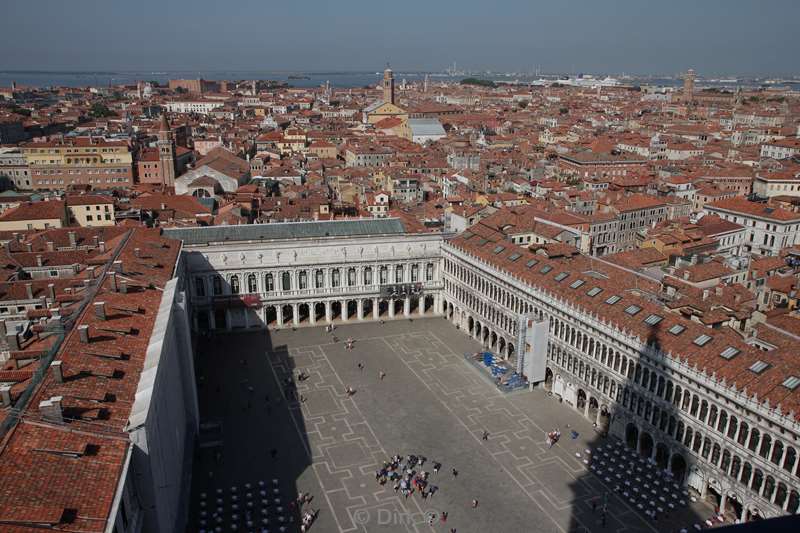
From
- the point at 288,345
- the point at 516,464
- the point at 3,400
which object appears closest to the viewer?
the point at 3,400

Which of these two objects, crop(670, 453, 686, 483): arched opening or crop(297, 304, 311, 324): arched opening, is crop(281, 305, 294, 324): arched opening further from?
crop(670, 453, 686, 483): arched opening

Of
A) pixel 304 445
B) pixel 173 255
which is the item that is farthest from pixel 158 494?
pixel 173 255

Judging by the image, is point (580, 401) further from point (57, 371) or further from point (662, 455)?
point (57, 371)

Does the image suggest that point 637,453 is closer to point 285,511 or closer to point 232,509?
point 285,511

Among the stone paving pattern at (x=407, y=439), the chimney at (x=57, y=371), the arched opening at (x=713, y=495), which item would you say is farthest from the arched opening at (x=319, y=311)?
the chimney at (x=57, y=371)

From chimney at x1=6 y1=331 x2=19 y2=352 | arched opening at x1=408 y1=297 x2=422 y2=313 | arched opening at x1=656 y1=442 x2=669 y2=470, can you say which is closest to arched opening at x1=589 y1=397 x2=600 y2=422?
arched opening at x1=656 y1=442 x2=669 y2=470

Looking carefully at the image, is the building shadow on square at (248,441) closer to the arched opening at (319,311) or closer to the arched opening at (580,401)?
the arched opening at (319,311)

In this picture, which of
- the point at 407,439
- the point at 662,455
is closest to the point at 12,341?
the point at 407,439
